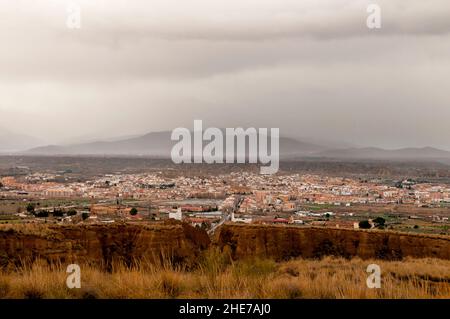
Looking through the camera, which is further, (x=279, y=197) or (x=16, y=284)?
(x=279, y=197)

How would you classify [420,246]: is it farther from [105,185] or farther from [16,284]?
[105,185]

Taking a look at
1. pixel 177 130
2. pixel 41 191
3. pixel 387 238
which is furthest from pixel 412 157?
pixel 387 238

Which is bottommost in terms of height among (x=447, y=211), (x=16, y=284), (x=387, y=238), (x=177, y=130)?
(x=447, y=211)

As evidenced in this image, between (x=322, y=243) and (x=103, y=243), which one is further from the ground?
(x=103, y=243)

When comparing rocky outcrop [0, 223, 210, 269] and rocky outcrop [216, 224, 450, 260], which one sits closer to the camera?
rocky outcrop [0, 223, 210, 269]

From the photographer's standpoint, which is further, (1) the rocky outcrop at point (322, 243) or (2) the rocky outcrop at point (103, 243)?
(1) the rocky outcrop at point (322, 243)
